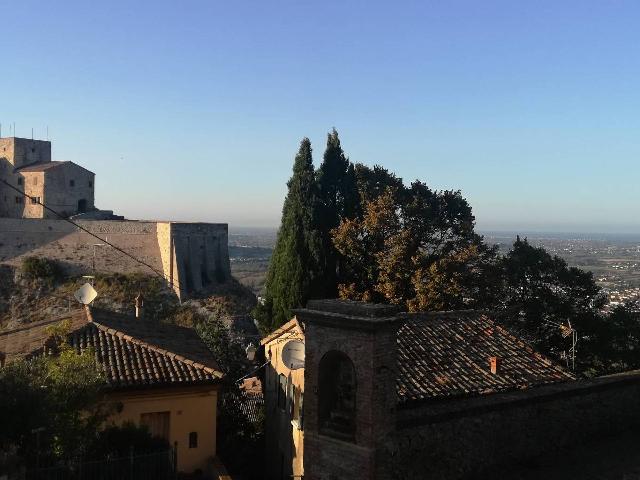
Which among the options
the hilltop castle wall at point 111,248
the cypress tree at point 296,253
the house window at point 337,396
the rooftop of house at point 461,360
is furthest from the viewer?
the hilltop castle wall at point 111,248

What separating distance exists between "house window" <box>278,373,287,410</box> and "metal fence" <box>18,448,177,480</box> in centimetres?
515

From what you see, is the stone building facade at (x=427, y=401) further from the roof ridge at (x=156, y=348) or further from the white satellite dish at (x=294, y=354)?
the roof ridge at (x=156, y=348)

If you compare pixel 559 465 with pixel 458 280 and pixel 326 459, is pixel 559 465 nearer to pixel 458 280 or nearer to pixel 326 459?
pixel 326 459

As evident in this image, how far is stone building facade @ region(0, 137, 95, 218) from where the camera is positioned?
1998 inches

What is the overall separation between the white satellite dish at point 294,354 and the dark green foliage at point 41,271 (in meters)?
35.8

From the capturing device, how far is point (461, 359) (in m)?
13.1

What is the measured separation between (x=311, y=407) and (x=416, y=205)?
19922 millimetres

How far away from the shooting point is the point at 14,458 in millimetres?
8688

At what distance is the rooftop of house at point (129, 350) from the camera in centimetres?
→ 1373

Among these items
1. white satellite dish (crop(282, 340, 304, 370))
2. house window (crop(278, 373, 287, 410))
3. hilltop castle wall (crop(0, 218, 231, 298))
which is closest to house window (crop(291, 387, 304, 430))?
house window (crop(278, 373, 287, 410))

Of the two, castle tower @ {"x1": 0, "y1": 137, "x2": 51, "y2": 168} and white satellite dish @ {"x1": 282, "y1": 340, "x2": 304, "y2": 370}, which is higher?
castle tower @ {"x1": 0, "y1": 137, "x2": 51, "y2": 168}

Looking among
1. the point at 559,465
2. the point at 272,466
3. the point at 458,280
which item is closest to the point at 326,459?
the point at 559,465

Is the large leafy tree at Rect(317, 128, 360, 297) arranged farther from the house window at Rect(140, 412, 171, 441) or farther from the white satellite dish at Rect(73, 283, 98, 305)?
the house window at Rect(140, 412, 171, 441)

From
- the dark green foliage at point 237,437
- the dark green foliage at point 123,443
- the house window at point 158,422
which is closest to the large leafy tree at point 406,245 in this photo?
the dark green foliage at point 237,437
